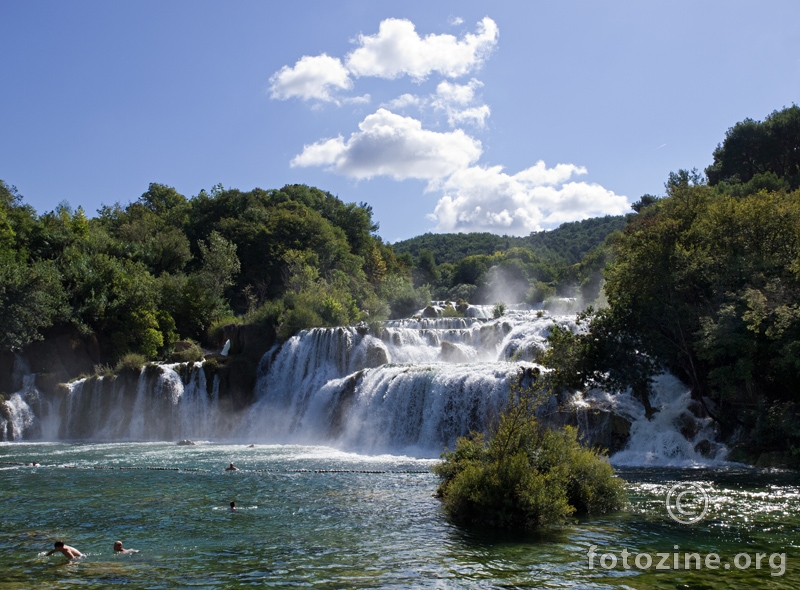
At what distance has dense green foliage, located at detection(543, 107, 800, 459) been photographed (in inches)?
874

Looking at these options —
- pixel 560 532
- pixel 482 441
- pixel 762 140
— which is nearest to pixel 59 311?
pixel 482 441

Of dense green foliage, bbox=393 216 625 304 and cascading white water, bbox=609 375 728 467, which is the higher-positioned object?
dense green foliage, bbox=393 216 625 304

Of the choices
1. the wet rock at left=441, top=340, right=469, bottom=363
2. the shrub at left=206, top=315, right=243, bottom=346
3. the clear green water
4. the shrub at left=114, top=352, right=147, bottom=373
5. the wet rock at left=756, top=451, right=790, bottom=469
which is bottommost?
the clear green water

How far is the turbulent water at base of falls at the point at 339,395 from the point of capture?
2805cm

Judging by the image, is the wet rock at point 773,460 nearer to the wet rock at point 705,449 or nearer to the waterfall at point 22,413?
the wet rock at point 705,449

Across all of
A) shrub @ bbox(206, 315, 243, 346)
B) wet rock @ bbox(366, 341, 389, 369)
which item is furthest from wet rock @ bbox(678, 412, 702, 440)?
shrub @ bbox(206, 315, 243, 346)

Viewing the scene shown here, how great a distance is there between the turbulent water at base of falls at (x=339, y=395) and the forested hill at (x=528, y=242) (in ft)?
289

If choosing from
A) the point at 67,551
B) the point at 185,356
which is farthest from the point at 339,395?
the point at 67,551

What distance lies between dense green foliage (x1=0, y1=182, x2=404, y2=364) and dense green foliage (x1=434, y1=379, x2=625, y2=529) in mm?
26878

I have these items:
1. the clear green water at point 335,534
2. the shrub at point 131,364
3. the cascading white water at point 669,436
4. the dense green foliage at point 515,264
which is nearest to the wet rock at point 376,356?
the shrub at point 131,364

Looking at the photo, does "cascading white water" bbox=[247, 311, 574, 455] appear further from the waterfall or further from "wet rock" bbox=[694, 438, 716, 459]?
the waterfall

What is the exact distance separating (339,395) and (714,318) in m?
17.4

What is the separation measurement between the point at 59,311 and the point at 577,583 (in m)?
39.0

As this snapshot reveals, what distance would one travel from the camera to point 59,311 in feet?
135
